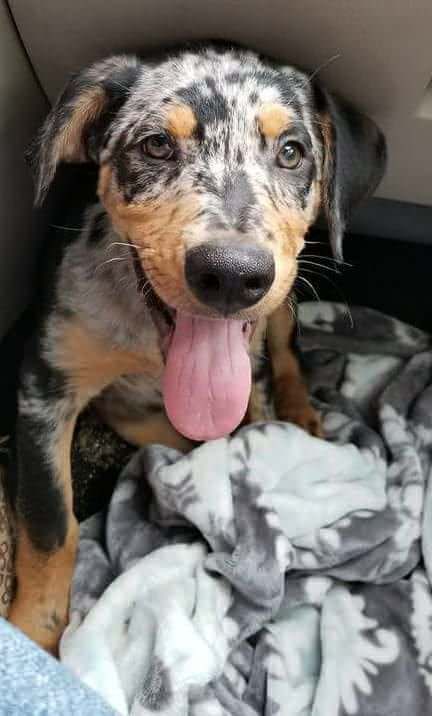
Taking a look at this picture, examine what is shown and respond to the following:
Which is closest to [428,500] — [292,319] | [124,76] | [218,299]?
[292,319]

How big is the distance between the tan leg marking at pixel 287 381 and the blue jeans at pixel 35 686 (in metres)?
1.35

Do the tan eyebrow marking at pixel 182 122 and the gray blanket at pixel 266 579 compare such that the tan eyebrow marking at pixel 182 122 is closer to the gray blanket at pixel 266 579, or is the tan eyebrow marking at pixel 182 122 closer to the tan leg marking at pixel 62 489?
the tan leg marking at pixel 62 489

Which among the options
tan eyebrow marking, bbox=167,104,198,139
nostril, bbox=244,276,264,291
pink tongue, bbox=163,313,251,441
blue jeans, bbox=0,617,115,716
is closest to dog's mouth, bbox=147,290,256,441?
pink tongue, bbox=163,313,251,441

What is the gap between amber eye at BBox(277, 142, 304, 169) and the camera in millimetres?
1747

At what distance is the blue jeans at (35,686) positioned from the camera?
3.71ft

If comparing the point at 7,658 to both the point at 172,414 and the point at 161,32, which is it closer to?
the point at 172,414

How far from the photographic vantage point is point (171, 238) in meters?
1.52

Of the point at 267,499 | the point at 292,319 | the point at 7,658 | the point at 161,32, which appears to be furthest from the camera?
the point at 292,319

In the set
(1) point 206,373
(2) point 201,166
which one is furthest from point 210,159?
(1) point 206,373

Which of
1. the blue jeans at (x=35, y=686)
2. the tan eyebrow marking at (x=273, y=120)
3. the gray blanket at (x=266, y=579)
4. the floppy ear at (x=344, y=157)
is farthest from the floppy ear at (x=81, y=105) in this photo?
the blue jeans at (x=35, y=686)

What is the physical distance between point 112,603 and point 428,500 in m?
0.88

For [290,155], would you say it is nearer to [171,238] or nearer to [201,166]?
[201,166]

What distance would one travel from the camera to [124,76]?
5.78 feet

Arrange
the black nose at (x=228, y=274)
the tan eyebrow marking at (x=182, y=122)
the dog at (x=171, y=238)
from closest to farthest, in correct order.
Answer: the black nose at (x=228, y=274) < the dog at (x=171, y=238) < the tan eyebrow marking at (x=182, y=122)
